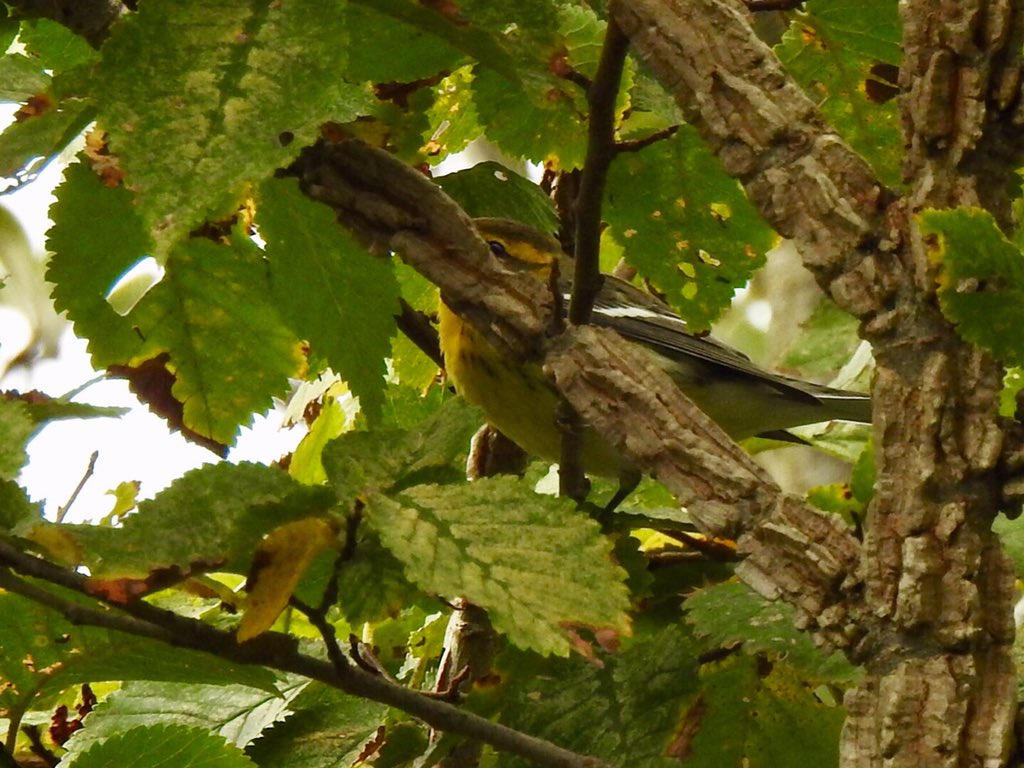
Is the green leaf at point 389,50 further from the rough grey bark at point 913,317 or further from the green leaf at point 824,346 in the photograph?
the green leaf at point 824,346

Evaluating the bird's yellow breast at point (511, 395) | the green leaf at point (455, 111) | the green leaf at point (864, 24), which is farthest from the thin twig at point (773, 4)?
the bird's yellow breast at point (511, 395)

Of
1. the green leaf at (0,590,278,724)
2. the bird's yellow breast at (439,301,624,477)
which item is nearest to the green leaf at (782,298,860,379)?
the bird's yellow breast at (439,301,624,477)

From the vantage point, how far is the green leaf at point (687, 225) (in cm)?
171

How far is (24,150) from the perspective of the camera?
129 centimetres

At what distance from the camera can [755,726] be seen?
1535mm

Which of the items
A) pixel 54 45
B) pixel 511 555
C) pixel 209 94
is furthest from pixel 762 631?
pixel 54 45

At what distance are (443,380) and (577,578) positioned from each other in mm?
1621

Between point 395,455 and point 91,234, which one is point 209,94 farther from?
point 91,234

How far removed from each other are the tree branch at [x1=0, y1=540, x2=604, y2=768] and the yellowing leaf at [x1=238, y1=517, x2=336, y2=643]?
10cm

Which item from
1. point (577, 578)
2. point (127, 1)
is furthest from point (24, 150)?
point (577, 578)

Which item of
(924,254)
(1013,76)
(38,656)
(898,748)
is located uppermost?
(1013,76)

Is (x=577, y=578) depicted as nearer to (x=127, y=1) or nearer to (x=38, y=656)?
(x=38, y=656)

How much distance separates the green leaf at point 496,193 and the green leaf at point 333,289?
1.44 feet

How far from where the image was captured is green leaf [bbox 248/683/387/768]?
1.58 metres
